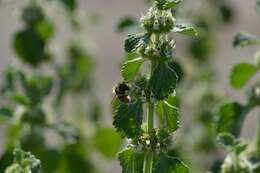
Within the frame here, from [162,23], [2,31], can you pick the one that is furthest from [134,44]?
[2,31]

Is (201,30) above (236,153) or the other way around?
above

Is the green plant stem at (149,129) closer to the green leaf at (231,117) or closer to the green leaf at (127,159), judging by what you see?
the green leaf at (127,159)

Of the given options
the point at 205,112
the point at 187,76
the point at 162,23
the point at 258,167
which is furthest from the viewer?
the point at 187,76

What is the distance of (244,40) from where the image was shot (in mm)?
3061

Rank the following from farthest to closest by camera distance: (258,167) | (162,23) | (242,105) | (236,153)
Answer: (242,105) < (258,167) < (236,153) < (162,23)

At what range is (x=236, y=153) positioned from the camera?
273 centimetres

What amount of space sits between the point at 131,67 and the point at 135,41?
67 mm

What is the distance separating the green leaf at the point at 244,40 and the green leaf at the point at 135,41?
662mm

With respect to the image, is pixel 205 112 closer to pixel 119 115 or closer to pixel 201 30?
pixel 201 30

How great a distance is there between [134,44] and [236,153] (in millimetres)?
498

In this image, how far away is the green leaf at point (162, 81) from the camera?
2.38 meters

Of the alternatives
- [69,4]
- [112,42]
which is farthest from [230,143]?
[112,42]

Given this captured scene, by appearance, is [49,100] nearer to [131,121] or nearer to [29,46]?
[29,46]

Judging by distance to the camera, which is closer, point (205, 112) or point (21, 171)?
point (21, 171)
